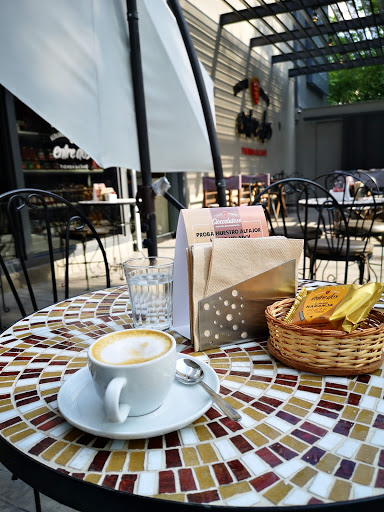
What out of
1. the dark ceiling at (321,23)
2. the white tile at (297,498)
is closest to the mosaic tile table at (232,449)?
the white tile at (297,498)

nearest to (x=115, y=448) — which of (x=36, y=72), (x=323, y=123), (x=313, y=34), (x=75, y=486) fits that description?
(x=75, y=486)

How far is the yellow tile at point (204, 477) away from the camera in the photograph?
388mm

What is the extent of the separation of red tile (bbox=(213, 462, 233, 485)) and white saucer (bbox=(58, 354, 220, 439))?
0.21 ft

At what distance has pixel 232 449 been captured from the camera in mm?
440

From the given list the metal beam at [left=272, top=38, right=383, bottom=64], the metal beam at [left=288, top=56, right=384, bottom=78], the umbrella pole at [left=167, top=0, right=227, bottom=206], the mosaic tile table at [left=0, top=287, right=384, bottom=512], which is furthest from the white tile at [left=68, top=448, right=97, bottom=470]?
the metal beam at [left=288, top=56, right=384, bottom=78]

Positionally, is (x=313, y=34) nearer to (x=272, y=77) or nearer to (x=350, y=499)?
(x=272, y=77)

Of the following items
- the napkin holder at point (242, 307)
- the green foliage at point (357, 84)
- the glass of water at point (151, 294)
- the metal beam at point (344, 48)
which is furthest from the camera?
the green foliage at point (357, 84)

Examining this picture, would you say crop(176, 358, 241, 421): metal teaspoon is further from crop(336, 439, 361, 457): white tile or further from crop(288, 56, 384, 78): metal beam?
crop(288, 56, 384, 78): metal beam

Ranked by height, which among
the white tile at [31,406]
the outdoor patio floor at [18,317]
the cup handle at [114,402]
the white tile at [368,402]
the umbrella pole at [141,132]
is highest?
the umbrella pole at [141,132]

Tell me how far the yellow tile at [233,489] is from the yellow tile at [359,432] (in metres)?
0.15

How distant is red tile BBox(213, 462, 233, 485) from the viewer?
0.39m

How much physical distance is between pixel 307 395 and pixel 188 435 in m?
0.18

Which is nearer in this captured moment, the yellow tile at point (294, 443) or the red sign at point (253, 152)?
the yellow tile at point (294, 443)

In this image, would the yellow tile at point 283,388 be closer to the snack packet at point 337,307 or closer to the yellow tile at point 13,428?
A: the snack packet at point 337,307
